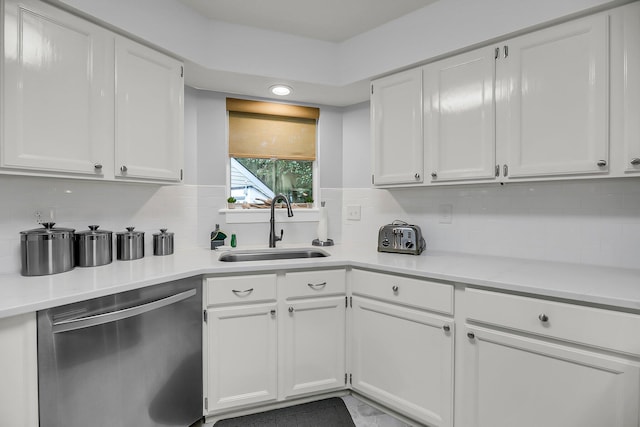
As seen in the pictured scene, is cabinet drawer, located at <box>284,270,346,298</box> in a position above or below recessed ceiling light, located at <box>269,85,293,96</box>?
below

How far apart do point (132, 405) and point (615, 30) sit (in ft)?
8.88

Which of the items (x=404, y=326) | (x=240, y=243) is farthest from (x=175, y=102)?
(x=404, y=326)

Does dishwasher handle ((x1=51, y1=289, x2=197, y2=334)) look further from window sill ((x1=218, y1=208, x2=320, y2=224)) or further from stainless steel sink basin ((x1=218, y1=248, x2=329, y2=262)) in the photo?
window sill ((x1=218, y1=208, x2=320, y2=224))

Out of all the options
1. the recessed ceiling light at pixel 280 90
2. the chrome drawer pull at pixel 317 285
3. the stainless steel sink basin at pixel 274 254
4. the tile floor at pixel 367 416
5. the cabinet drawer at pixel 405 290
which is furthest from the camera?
the recessed ceiling light at pixel 280 90

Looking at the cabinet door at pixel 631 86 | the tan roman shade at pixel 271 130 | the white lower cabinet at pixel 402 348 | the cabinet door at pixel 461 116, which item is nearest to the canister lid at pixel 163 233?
the tan roman shade at pixel 271 130

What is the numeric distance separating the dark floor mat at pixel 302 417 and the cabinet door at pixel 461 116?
1511mm

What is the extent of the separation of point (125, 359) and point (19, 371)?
363 mm

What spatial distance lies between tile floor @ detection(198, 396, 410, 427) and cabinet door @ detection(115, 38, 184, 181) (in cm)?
150

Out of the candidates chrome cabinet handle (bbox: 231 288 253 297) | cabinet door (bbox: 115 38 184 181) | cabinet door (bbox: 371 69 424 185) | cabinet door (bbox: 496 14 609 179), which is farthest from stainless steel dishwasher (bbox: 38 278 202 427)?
cabinet door (bbox: 496 14 609 179)

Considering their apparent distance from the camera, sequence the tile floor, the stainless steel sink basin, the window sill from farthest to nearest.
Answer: the window sill < the stainless steel sink basin < the tile floor

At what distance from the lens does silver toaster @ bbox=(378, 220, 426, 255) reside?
217cm

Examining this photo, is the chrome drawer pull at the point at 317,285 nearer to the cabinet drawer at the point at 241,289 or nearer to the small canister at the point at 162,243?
the cabinet drawer at the point at 241,289

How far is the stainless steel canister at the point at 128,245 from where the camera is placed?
74.7 inches

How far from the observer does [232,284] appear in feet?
5.86
